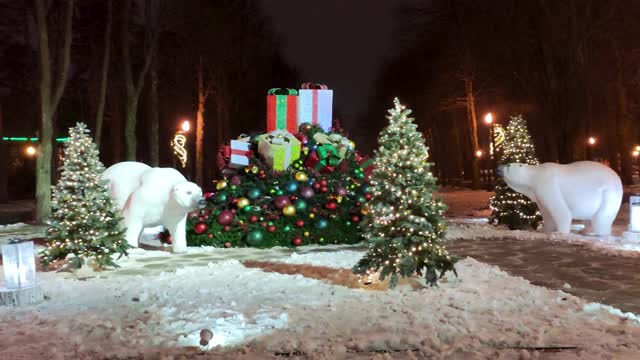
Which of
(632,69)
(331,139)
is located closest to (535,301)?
(331,139)

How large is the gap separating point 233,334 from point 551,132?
811 inches

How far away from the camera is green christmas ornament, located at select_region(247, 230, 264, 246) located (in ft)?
40.7

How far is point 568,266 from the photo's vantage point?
9.57 meters

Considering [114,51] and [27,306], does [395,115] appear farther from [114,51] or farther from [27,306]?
[114,51]

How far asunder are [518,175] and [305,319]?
8.86 meters

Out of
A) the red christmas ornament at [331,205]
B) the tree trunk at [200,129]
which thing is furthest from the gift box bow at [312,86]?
the tree trunk at [200,129]

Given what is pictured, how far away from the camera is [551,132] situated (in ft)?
77.9

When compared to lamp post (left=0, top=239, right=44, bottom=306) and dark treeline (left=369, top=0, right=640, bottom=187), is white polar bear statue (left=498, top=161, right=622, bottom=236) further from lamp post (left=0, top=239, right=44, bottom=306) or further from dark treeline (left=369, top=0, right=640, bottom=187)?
lamp post (left=0, top=239, right=44, bottom=306)

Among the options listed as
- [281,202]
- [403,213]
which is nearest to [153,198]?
[281,202]

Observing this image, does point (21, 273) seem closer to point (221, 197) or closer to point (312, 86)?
point (221, 197)

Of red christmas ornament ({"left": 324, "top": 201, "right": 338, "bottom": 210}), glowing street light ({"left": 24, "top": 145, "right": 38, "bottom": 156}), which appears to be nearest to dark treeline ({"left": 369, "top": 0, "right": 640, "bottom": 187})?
red christmas ornament ({"left": 324, "top": 201, "right": 338, "bottom": 210})

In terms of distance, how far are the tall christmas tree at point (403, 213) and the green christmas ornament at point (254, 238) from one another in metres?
4.71

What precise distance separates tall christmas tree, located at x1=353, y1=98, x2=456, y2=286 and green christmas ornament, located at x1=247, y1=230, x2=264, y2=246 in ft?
15.5

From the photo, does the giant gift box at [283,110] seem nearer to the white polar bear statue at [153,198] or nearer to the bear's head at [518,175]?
the white polar bear statue at [153,198]
